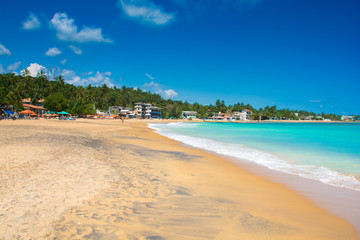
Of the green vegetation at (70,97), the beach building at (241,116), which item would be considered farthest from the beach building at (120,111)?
the beach building at (241,116)

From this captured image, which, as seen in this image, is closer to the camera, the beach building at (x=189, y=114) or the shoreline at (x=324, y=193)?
the shoreline at (x=324, y=193)

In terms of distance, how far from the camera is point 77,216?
391 cm

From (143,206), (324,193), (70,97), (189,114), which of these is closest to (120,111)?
(70,97)

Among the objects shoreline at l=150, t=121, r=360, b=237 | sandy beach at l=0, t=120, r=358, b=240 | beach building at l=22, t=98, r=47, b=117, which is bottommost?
shoreline at l=150, t=121, r=360, b=237

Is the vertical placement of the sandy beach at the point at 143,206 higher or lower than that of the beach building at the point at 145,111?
lower

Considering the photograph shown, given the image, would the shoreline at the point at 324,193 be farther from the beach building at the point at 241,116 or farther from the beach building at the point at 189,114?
the beach building at the point at 241,116

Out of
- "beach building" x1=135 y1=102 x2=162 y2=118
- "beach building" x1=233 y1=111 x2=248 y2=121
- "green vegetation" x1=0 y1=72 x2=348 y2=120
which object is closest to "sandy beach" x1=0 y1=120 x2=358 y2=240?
"green vegetation" x1=0 y1=72 x2=348 y2=120

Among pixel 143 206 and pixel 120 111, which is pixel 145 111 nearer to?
pixel 120 111

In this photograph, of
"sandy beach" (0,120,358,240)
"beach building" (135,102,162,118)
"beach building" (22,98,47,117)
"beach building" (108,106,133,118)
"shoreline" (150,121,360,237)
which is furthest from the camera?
"beach building" (135,102,162,118)

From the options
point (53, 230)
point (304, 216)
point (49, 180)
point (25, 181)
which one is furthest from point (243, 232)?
point (25, 181)

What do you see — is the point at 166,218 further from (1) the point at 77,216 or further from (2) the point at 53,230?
(2) the point at 53,230

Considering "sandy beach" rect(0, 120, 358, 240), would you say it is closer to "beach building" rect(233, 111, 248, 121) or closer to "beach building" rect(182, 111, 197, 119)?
"beach building" rect(182, 111, 197, 119)

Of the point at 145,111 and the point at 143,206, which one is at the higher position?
the point at 145,111

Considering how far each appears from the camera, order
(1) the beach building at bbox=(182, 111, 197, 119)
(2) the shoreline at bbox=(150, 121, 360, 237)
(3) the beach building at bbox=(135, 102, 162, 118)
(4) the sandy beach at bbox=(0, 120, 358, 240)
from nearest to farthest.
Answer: (4) the sandy beach at bbox=(0, 120, 358, 240) → (2) the shoreline at bbox=(150, 121, 360, 237) → (3) the beach building at bbox=(135, 102, 162, 118) → (1) the beach building at bbox=(182, 111, 197, 119)
